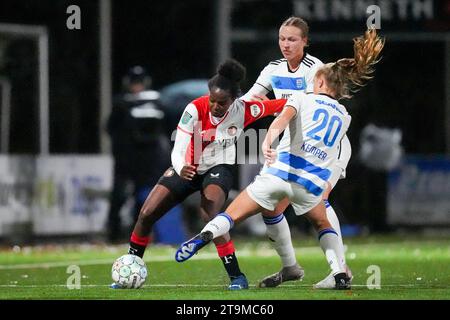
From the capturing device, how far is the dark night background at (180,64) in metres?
24.3

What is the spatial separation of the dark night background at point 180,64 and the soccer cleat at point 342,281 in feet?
40.4

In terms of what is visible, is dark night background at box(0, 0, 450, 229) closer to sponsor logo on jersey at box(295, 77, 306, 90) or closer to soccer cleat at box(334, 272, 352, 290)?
sponsor logo on jersey at box(295, 77, 306, 90)

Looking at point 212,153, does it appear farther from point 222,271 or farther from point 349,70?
point 222,271

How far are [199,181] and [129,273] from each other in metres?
0.97

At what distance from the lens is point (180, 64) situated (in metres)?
28.9

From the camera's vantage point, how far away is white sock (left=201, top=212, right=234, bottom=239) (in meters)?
10.6

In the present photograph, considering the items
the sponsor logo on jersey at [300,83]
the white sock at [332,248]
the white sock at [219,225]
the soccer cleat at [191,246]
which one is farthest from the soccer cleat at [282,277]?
the sponsor logo on jersey at [300,83]

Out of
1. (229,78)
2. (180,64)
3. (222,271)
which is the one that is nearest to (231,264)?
(229,78)

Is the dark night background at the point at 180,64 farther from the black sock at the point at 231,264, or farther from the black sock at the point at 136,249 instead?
the black sock at the point at 231,264

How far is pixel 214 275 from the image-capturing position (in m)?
13.3

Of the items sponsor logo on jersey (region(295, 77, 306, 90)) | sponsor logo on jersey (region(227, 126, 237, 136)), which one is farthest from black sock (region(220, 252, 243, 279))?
sponsor logo on jersey (region(295, 77, 306, 90))

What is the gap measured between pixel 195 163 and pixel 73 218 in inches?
372
